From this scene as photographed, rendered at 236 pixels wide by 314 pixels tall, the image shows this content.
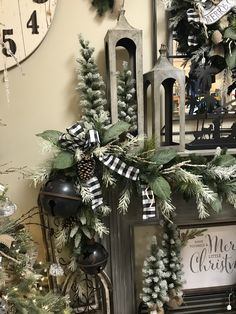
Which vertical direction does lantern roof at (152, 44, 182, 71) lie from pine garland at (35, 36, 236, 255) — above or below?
above

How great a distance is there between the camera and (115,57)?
1.28m

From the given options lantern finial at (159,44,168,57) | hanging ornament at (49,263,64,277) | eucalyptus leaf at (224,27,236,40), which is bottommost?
hanging ornament at (49,263,64,277)

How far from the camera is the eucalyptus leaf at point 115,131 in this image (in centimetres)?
122

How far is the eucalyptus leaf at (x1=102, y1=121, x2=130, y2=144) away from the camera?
122 cm

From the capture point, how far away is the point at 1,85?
1.37m

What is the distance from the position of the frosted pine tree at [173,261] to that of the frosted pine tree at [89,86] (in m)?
0.48

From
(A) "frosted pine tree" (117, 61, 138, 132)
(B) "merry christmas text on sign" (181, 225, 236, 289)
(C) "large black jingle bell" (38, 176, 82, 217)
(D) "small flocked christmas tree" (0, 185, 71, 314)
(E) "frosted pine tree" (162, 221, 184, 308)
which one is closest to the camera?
(D) "small flocked christmas tree" (0, 185, 71, 314)

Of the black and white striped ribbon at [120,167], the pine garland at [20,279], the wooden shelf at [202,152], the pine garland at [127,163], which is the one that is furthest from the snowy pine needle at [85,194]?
the wooden shelf at [202,152]

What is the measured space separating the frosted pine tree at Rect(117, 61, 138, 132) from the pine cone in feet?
0.64

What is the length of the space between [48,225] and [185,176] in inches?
21.8

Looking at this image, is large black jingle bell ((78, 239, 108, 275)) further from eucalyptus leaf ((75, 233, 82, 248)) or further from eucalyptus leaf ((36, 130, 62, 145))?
eucalyptus leaf ((36, 130, 62, 145))

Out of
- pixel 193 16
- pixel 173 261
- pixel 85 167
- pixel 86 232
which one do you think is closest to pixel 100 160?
pixel 85 167

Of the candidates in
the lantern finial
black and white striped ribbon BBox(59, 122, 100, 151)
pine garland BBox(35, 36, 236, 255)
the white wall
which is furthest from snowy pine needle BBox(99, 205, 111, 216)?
the lantern finial

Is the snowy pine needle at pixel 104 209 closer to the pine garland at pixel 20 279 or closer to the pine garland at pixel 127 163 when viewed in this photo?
the pine garland at pixel 127 163
